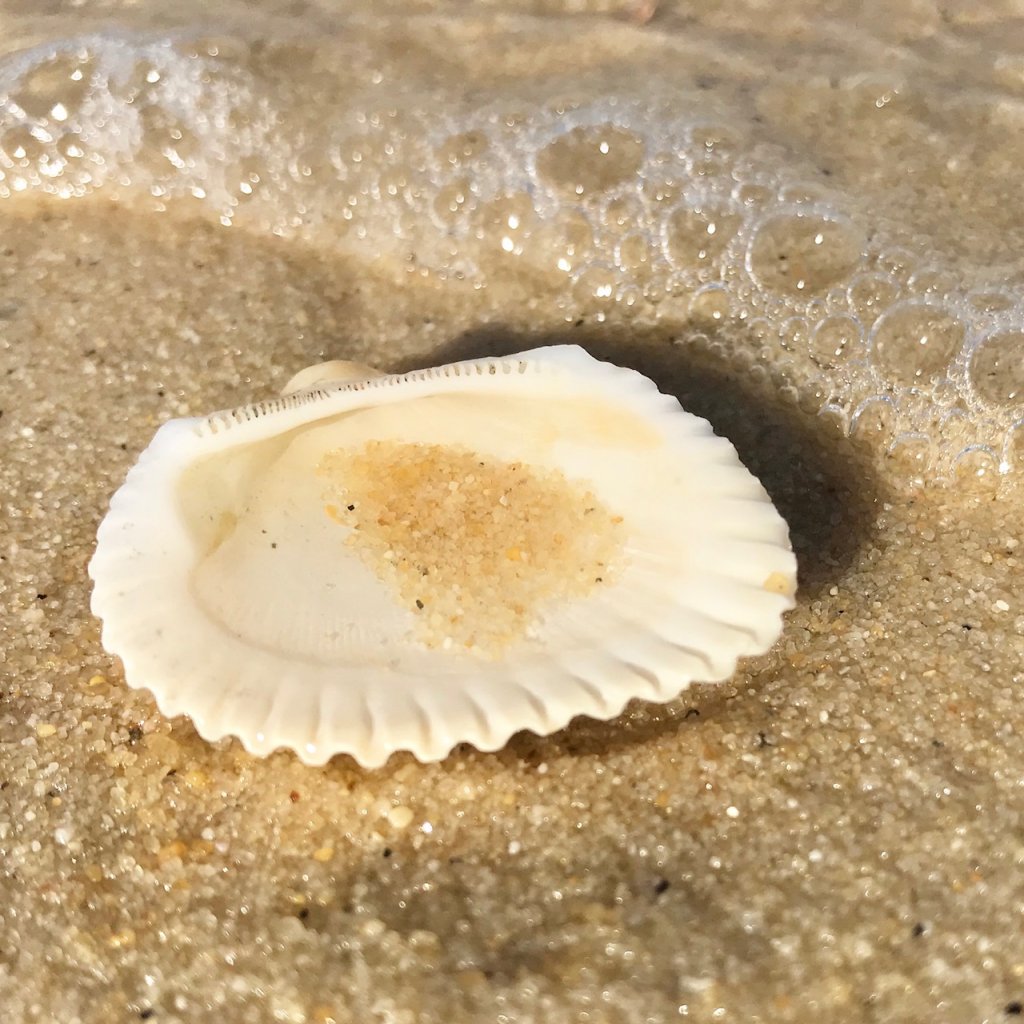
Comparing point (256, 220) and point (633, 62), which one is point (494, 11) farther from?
point (256, 220)

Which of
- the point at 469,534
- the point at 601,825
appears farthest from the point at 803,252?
the point at 601,825

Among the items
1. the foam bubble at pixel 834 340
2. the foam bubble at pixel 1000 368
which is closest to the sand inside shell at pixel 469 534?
the foam bubble at pixel 834 340

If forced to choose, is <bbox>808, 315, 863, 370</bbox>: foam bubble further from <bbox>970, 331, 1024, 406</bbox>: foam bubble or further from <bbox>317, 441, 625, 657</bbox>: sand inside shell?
<bbox>317, 441, 625, 657</bbox>: sand inside shell

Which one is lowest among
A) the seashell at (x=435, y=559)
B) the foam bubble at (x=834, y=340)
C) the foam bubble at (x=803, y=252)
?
the seashell at (x=435, y=559)

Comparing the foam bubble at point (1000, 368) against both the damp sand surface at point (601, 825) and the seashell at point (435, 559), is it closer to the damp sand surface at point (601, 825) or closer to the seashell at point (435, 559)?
the damp sand surface at point (601, 825)

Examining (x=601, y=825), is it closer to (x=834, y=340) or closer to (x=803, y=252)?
(x=834, y=340)

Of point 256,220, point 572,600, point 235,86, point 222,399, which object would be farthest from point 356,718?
point 235,86

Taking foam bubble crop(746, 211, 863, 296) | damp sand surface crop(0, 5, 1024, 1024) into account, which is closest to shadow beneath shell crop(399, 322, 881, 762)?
damp sand surface crop(0, 5, 1024, 1024)
